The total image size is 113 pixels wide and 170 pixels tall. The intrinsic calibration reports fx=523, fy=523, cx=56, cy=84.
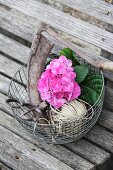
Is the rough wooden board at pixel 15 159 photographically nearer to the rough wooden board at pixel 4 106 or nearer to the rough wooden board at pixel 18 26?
the rough wooden board at pixel 4 106

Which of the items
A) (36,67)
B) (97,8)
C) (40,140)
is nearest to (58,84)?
(36,67)

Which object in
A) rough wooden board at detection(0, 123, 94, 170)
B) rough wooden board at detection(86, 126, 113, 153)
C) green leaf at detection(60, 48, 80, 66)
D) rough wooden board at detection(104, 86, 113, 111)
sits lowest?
rough wooden board at detection(0, 123, 94, 170)

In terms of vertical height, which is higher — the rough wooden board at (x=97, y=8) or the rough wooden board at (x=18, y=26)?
the rough wooden board at (x=97, y=8)

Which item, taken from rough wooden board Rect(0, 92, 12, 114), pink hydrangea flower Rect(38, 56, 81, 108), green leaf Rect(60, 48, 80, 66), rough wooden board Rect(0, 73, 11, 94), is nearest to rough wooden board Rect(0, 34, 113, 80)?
rough wooden board Rect(0, 73, 11, 94)

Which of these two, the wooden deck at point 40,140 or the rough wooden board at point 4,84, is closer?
the wooden deck at point 40,140

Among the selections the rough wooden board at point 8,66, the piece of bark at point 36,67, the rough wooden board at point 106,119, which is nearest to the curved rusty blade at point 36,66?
the piece of bark at point 36,67

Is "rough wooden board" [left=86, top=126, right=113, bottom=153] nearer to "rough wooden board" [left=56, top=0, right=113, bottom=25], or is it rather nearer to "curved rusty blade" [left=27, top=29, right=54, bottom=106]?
"curved rusty blade" [left=27, top=29, right=54, bottom=106]

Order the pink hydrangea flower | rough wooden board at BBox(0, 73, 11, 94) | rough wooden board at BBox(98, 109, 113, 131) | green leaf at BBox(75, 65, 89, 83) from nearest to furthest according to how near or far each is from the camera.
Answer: the pink hydrangea flower, green leaf at BBox(75, 65, 89, 83), rough wooden board at BBox(98, 109, 113, 131), rough wooden board at BBox(0, 73, 11, 94)
